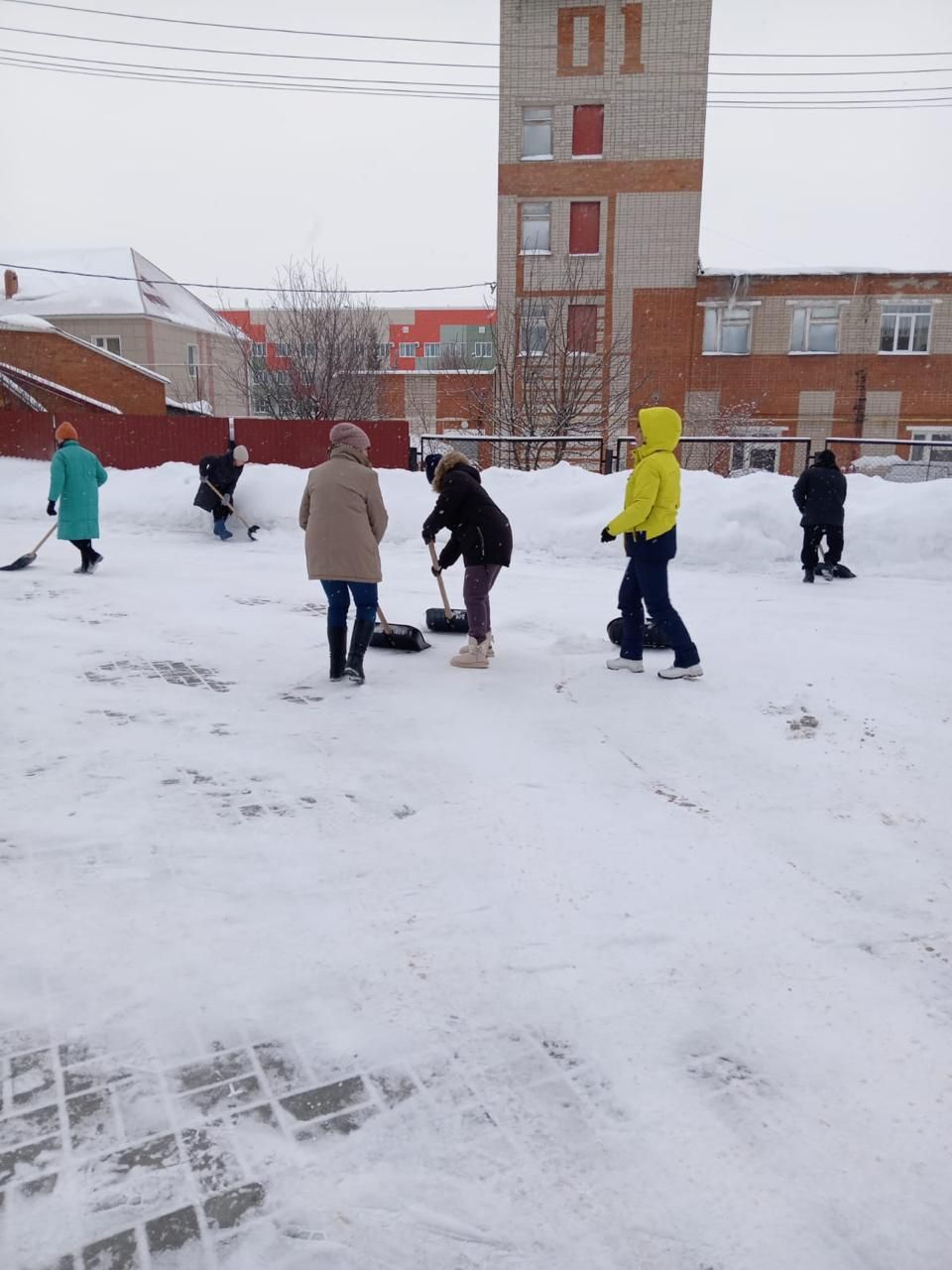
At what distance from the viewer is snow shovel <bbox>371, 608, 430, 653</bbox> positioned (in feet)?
21.4

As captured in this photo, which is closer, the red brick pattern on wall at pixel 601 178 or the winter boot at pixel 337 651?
the winter boot at pixel 337 651

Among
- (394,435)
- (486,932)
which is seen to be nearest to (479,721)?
(486,932)

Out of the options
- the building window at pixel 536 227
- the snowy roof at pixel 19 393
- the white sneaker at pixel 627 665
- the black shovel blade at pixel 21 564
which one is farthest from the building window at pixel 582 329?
the white sneaker at pixel 627 665

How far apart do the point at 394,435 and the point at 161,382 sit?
40.5 ft

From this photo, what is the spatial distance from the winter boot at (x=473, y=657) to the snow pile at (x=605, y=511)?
17.5 feet

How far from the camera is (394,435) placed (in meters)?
15.1

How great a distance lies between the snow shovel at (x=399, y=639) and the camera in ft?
21.4

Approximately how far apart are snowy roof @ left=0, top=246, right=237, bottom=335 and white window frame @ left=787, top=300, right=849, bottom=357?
85.1ft

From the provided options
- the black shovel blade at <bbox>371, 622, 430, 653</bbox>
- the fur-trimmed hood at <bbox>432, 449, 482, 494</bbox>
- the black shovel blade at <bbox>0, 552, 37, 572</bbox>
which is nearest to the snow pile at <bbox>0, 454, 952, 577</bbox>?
the black shovel blade at <bbox>0, 552, 37, 572</bbox>

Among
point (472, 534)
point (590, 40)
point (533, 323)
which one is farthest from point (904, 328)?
point (472, 534)

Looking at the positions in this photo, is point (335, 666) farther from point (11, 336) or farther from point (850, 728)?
point (11, 336)

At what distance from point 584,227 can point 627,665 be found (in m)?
25.8

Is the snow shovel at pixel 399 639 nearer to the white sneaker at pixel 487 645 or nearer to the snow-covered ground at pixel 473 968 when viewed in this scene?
the white sneaker at pixel 487 645

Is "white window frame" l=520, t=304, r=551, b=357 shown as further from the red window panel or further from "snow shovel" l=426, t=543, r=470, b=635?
"snow shovel" l=426, t=543, r=470, b=635
